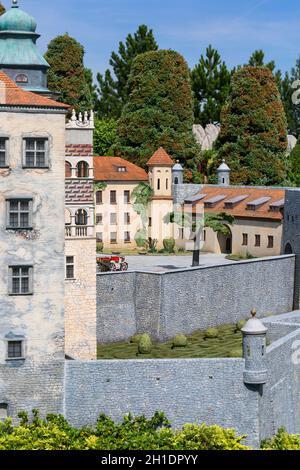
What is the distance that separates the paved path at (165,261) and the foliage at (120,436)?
28820mm

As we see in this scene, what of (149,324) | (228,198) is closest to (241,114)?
(228,198)

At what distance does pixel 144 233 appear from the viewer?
3558 inches

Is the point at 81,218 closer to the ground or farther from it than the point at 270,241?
farther from it

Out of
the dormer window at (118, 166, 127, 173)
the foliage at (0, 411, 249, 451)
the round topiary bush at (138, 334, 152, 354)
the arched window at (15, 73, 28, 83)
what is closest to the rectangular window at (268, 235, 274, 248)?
the dormer window at (118, 166, 127, 173)

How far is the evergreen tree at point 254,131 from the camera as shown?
97.3 meters

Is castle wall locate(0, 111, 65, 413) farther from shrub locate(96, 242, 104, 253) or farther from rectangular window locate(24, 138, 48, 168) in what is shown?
shrub locate(96, 242, 104, 253)

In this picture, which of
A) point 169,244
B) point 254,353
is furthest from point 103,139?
point 254,353

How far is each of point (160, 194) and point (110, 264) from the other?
19.4m

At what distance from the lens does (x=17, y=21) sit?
62.2 metres

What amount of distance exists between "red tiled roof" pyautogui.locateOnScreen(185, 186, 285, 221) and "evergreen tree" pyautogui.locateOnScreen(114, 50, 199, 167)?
9640 millimetres

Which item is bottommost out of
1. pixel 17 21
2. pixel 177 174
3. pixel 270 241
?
pixel 270 241

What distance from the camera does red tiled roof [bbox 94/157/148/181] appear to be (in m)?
89.1

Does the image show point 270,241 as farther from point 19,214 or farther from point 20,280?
point 19,214

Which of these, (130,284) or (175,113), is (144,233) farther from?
(130,284)
